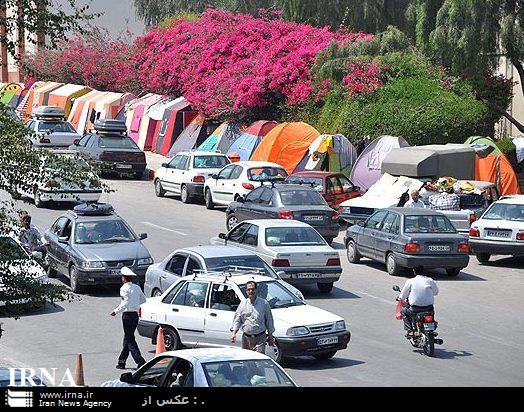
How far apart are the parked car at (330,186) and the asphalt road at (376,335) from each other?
12.2 feet

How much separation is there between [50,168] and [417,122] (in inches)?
965

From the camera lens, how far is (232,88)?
44.6m

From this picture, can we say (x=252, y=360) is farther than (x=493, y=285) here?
No

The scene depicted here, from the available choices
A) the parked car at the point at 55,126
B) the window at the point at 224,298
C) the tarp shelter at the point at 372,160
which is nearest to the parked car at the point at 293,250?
the window at the point at 224,298

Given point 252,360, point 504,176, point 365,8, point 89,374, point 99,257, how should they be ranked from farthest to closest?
point 365,8 < point 504,176 < point 99,257 < point 89,374 < point 252,360

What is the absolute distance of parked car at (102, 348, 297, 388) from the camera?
1264 cm

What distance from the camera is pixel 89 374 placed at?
57.3ft

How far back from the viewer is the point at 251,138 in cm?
4156

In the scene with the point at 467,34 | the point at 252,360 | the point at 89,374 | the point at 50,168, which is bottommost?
the point at 89,374

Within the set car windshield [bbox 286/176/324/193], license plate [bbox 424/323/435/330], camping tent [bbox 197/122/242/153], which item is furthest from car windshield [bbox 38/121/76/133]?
license plate [bbox 424/323/435/330]

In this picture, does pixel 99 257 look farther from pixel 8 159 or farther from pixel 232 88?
pixel 232 88
